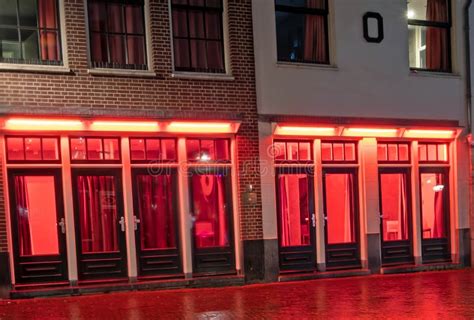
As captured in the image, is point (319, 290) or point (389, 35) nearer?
point (319, 290)

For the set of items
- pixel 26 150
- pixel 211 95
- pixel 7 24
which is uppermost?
pixel 7 24

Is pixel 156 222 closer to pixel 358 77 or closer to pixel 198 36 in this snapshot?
pixel 198 36

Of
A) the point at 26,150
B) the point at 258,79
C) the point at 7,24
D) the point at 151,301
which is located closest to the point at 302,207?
the point at 258,79

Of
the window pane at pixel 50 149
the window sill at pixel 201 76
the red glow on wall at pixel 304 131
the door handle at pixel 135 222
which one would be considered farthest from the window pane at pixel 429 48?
the window pane at pixel 50 149

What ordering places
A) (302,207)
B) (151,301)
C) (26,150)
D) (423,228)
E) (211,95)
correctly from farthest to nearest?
(423,228), (302,207), (211,95), (26,150), (151,301)

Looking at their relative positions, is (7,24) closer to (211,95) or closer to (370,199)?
(211,95)

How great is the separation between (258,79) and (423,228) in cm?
573

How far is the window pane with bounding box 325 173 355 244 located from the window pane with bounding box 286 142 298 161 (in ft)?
3.05

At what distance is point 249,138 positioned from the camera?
10789 mm

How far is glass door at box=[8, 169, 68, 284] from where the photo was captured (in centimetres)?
941

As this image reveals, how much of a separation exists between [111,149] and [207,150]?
1996mm

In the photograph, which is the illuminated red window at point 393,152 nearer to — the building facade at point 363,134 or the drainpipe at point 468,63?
the building facade at point 363,134

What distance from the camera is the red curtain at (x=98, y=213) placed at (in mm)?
9852

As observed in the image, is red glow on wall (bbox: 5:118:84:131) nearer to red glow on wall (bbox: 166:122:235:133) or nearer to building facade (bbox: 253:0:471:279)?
red glow on wall (bbox: 166:122:235:133)
